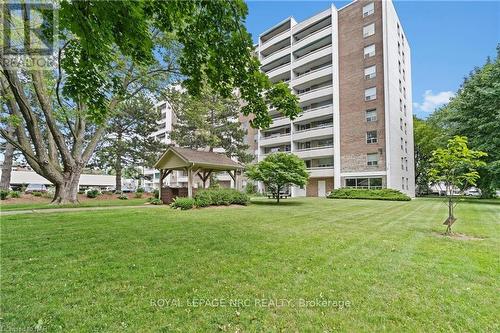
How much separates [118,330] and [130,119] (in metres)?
34.4

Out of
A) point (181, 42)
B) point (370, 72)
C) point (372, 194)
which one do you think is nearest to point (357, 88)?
point (370, 72)

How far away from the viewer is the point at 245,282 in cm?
386

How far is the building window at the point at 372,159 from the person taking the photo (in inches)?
1082

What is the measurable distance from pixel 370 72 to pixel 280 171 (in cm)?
1980

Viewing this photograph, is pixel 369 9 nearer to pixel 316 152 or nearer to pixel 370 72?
pixel 370 72

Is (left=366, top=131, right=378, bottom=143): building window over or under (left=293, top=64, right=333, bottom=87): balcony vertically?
under

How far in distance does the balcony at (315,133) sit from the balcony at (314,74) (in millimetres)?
A: 6949

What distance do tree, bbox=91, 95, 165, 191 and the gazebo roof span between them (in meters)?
15.4

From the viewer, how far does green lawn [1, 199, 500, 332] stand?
2841mm

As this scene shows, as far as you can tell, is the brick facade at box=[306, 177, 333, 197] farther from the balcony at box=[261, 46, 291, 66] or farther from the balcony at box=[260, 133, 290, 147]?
the balcony at box=[261, 46, 291, 66]

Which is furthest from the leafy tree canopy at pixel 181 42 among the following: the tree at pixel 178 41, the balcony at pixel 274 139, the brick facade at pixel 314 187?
the balcony at pixel 274 139

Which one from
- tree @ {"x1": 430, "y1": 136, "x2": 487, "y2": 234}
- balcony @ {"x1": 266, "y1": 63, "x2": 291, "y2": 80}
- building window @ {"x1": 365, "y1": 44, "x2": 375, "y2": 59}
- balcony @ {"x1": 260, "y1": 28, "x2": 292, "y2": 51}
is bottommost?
tree @ {"x1": 430, "y1": 136, "x2": 487, "y2": 234}

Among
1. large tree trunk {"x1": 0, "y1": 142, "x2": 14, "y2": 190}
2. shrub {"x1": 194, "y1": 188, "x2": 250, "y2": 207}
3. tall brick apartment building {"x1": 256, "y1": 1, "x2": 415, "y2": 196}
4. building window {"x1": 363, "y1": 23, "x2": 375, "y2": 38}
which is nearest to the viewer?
shrub {"x1": 194, "y1": 188, "x2": 250, "y2": 207}

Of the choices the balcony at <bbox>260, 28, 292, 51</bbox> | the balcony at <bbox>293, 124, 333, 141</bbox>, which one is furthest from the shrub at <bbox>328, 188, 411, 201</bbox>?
the balcony at <bbox>260, 28, 292, 51</bbox>
